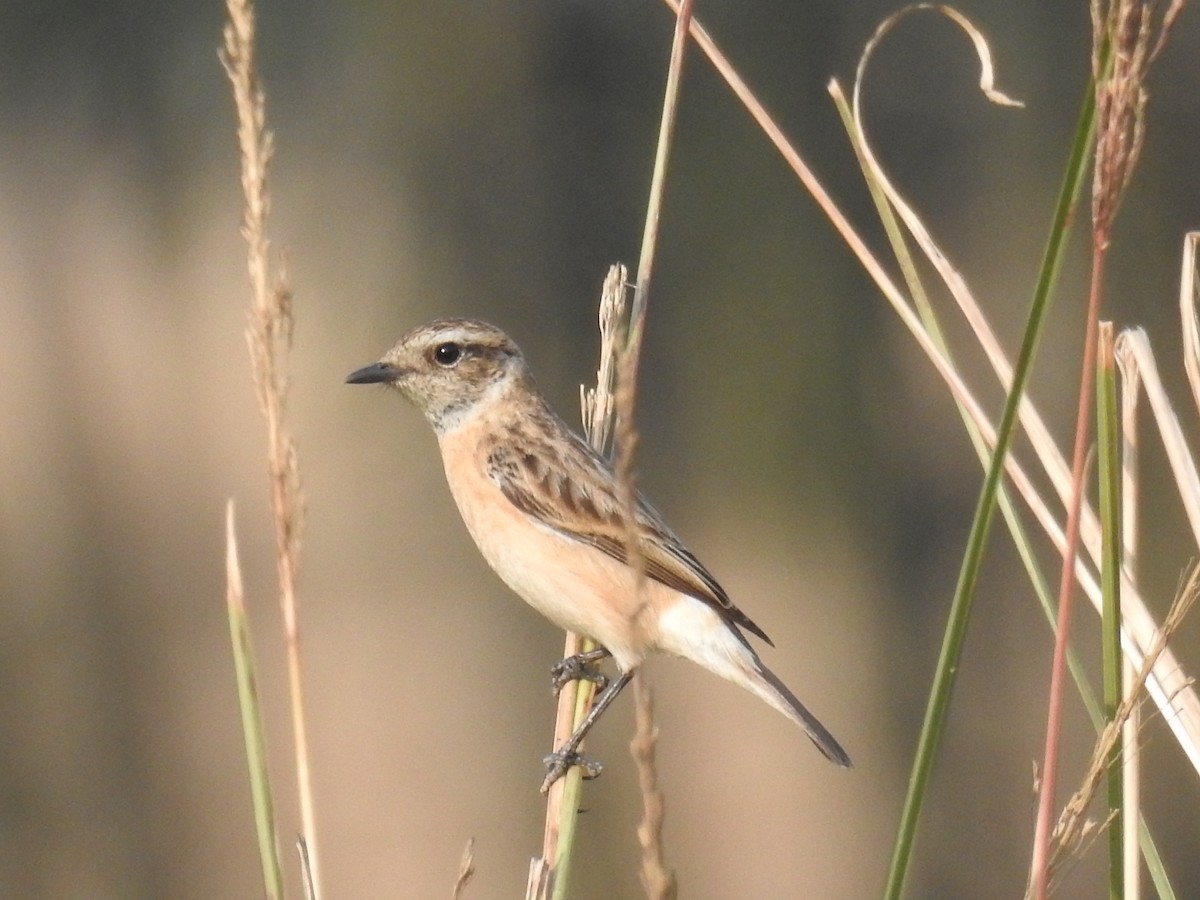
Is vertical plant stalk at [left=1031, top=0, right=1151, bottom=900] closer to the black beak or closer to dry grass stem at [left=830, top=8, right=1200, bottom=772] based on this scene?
dry grass stem at [left=830, top=8, right=1200, bottom=772]

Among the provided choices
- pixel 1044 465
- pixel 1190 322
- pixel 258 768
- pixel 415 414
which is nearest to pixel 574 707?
pixel 1044 465

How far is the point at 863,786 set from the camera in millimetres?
5379

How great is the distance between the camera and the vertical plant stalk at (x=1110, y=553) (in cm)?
176

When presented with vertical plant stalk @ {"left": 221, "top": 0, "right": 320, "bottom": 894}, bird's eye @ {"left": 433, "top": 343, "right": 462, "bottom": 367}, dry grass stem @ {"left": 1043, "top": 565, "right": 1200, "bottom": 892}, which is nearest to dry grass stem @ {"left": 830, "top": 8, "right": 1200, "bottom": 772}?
dry grass stem @ {"left": 1043, "top": 565, "right": 1200, "bottom": 892}

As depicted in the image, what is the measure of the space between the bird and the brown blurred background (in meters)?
1.08

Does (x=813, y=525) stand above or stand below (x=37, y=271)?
below

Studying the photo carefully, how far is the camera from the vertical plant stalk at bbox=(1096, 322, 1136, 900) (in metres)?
1.76

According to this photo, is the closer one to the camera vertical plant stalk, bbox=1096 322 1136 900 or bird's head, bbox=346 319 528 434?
vertical plant stalk, bbox=1096 322 1136 900

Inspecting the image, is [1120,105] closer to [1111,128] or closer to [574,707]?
[1111,128]

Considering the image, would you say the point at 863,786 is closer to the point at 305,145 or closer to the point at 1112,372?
the point at 305,145

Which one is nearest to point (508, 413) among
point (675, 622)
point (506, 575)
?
point (506, 575)

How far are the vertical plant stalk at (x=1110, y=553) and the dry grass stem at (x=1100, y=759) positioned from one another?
2.0 inches

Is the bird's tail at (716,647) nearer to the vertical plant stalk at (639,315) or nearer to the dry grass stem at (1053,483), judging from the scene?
the vertical plant stalk at (639,315)

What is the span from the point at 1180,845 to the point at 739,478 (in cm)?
224
